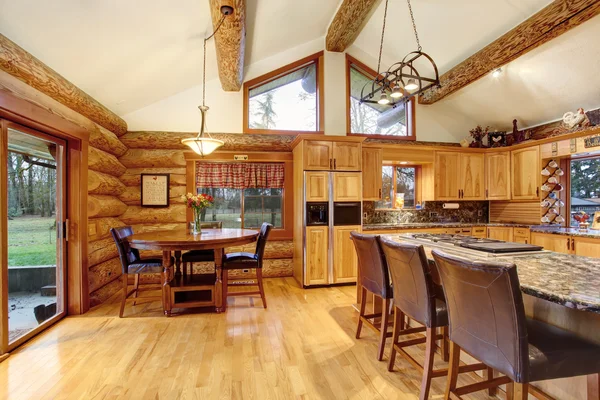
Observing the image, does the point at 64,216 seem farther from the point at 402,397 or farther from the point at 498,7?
the point at 498,7

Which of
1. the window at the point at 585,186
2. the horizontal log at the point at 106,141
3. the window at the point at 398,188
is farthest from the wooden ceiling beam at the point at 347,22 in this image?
the window at the point at 585,186

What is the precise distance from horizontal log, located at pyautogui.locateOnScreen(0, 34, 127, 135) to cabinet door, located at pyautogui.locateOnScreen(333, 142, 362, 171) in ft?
10.2

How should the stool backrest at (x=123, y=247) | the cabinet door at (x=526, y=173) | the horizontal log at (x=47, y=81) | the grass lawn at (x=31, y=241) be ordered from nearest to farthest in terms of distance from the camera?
the horizontal log at (x=47, y=81), the grass lawn at (x=31, y=241), the stool backrest at (x=123, y=247), the cabinet door at (x=526, y=173)

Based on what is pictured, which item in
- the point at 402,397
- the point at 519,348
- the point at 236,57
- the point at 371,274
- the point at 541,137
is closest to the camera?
the point at 519,348

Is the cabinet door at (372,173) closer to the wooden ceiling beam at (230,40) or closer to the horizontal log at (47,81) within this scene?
the wooden ceiling beam at (230,40)

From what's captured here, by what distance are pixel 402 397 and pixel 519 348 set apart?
0.97 m

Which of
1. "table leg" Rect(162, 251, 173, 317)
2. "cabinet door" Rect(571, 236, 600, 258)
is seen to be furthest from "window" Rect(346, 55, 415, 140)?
"table leg" Rect(162, 251, 173, 317)

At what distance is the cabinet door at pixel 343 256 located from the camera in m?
4.18

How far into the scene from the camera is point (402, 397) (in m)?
1.82

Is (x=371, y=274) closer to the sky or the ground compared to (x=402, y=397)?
closer to the sky

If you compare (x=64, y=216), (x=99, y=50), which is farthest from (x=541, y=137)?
(x=64, y=216)

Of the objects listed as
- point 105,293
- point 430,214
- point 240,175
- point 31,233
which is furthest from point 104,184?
point 430,214

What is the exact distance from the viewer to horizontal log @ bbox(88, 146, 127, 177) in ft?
11.3

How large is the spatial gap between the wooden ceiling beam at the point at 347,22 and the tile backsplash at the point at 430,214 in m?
2.61
